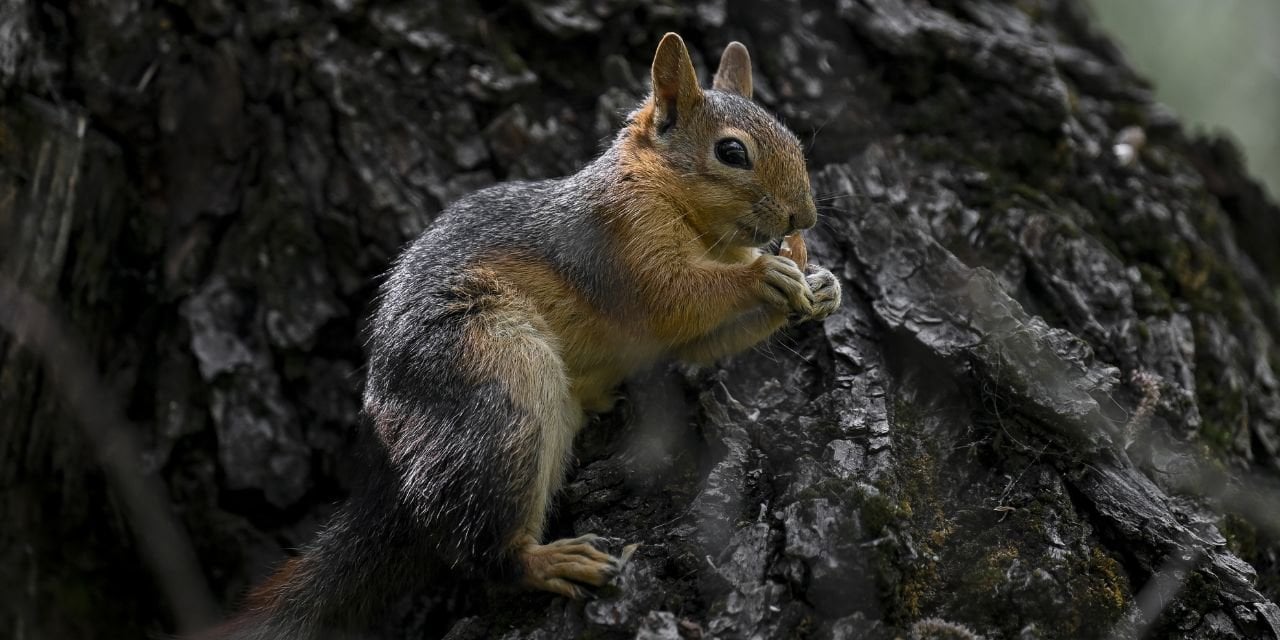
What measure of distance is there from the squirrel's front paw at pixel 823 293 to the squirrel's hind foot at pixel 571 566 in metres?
0.96

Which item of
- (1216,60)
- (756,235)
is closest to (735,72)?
(756,235)

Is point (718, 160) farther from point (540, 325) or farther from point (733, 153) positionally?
point (540, 325)

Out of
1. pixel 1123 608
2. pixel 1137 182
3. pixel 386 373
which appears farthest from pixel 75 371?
pixel 1137 182

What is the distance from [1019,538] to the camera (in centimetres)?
296

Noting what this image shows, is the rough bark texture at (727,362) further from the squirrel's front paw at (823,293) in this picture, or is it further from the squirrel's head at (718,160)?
the squirrel's head at (718,160)

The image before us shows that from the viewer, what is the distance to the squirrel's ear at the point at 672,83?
361 cm

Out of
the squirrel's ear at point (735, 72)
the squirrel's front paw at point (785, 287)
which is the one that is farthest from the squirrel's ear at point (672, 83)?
the squirrel's front paw at point (785, 287)

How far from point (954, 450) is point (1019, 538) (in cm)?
34

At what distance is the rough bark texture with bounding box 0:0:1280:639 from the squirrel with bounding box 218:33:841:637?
0.20 meters

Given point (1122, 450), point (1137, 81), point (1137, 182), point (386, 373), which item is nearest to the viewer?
point (1122, 450)

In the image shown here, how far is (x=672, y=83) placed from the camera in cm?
364

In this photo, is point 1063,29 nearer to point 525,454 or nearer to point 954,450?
point 954,450

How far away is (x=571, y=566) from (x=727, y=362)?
1067 millimetres

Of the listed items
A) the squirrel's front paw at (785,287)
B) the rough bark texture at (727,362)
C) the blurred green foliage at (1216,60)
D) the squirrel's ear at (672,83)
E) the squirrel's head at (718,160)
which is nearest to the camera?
the rough bark texture at (727,362)
